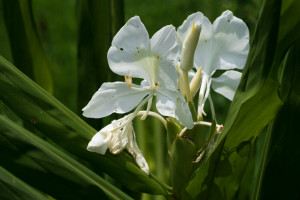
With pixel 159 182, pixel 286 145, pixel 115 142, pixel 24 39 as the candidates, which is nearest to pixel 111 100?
pixel 115 142

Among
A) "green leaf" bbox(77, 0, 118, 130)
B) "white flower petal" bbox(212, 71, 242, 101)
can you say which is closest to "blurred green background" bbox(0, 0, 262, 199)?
"green leaf" bbox(77, 0, 118, 130)

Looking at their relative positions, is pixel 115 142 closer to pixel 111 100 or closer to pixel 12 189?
pixel 111 100

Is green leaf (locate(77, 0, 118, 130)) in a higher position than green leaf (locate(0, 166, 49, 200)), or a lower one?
higher

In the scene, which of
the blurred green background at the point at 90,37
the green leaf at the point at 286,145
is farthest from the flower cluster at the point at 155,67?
the blurred green background at the point at 90,37

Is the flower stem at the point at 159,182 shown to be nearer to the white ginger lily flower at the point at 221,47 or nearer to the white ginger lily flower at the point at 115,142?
the white ginger lily flower at the point at 115,142

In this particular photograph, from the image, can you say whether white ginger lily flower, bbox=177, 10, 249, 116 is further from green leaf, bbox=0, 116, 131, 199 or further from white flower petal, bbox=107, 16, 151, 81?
green leaf, bbox=0, 116, 131, 199

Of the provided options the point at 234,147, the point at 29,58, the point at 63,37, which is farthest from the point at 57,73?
the point at 234,147

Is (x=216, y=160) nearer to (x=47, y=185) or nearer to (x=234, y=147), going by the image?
(x=234, y=147)
